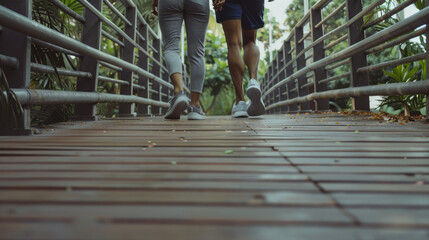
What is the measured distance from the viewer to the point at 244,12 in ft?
9.26

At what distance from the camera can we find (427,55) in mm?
1800

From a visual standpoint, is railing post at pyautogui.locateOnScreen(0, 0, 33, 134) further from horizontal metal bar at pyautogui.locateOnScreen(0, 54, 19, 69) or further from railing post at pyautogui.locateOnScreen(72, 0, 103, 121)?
railing post at pyautogui.locateOnScreen(72, 0, 103, 121)

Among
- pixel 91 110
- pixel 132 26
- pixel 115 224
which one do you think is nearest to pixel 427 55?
pixel 115 224

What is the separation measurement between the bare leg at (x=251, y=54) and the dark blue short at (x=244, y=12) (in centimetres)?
9

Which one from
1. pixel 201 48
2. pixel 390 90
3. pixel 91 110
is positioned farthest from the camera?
pixel 201 48

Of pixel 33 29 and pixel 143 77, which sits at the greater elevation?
pixel 143 77

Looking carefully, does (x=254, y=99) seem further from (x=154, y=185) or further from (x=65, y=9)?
(x=154, y=185)

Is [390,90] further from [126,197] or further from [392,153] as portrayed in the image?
[126,197]

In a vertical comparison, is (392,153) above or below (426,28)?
below

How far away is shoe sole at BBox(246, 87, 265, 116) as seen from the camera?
8.21 ft

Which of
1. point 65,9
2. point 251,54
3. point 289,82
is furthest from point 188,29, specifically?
point 289,82

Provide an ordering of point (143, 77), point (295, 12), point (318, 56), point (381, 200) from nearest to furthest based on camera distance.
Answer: point (381, 200) < point (318, 56) < point (143, 77) < point (295, 12)

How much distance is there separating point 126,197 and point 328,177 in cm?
45

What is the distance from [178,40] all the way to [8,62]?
129 centimetres
